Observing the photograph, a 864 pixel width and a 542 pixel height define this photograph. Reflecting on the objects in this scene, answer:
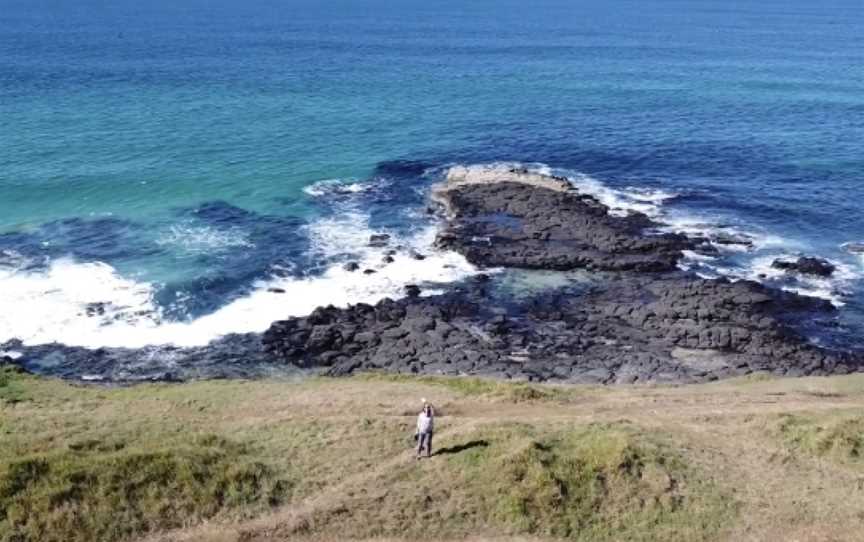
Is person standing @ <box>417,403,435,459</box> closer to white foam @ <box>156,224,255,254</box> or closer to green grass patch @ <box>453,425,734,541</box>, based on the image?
green grass patch @ <box>453,425,734,541</box>

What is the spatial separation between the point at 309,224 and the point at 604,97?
69.7m

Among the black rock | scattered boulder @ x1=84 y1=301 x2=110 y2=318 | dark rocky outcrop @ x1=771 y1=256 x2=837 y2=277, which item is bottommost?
scattered boulder @ x1=84 y1=301 x2=110 y2=318

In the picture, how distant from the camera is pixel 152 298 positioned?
6122 centimetres

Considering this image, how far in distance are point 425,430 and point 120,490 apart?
12094 mm

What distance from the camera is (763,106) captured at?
123812 millimetres

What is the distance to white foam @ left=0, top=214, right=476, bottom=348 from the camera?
5666 cm

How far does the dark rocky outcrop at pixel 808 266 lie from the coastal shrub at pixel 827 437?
94.5 ft

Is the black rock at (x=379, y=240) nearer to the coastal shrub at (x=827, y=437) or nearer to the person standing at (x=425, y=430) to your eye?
the person standing at (x=425, y=430)

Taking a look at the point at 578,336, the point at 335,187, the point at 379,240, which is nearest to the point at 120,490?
the point at 578,336

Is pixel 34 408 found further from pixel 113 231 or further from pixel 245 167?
pixel 245 167

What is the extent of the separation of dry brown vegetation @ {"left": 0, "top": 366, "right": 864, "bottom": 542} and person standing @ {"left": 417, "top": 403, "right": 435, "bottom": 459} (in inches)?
25.9

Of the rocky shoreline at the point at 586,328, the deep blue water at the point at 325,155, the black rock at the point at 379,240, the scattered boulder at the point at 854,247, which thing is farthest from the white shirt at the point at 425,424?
the scattered boulder at the point at 854,247

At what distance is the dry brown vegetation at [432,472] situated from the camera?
31.2 m

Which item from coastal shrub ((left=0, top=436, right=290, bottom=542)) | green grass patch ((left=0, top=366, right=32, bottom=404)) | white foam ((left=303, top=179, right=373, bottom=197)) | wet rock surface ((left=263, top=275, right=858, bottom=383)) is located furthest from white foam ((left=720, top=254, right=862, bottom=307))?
green grass patch ((left=0, top=366, right=32, bottom=404))
